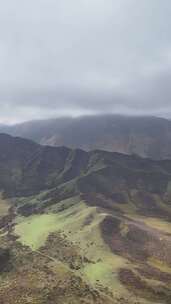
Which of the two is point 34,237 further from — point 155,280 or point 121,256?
point 155,280

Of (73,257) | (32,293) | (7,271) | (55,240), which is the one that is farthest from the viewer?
(55,240)

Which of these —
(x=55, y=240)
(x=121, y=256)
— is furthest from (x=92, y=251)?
(x=55, y=240)

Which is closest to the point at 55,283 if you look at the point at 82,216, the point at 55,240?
the point at 55,240

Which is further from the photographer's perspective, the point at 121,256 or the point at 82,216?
the point at 82,216

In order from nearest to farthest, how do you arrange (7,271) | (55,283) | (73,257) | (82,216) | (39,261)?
(55,283), (7,271), (39,261), (73,257), (82,216)

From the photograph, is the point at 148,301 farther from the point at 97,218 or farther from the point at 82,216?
the point at 82,216

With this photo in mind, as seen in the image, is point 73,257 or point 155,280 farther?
point 73,257

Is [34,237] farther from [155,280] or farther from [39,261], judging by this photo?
[155,280]

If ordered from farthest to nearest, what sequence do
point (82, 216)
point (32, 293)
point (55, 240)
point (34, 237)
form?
1. point (82, 216)
2. point (34, 237)
3. point (55, 240)
4. point (32, 293)

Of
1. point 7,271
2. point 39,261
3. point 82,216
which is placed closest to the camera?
point 7,271
